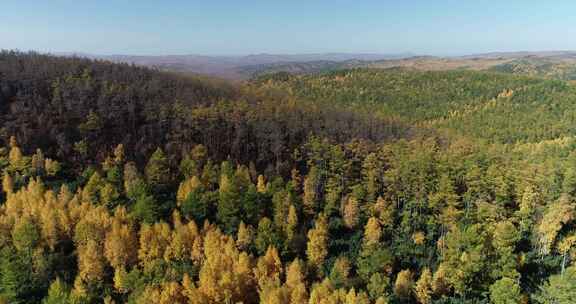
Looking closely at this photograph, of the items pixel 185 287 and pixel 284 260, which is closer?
pixel 185 287

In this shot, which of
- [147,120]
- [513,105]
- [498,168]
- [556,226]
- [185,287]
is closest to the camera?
[185,287]

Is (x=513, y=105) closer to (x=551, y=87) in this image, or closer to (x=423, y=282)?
(x=551, y=87)

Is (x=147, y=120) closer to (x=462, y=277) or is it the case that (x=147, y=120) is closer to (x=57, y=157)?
(x=57, y=157)

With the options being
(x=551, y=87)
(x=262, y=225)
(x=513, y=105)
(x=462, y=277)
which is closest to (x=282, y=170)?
(x=262, y=225)

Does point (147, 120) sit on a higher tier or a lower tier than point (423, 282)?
higher

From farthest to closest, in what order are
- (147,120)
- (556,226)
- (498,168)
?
(147,120) → (498,168) → (556,226)

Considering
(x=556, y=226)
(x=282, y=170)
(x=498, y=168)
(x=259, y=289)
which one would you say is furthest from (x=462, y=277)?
(x=282, y=170)

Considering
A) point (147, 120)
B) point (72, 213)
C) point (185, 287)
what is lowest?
point (185, 287)
